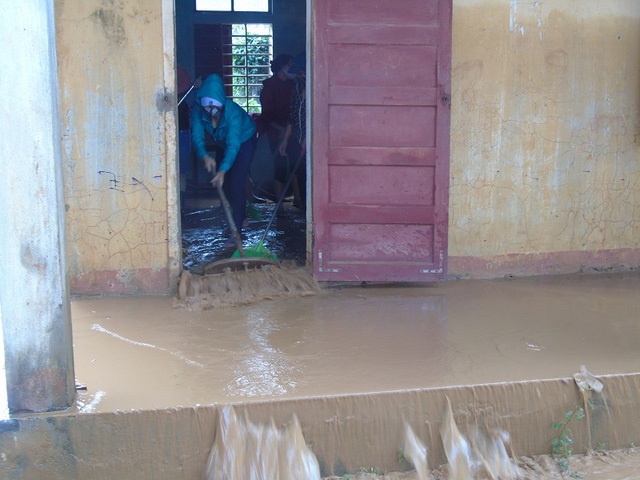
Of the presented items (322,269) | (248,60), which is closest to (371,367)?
(322,269)

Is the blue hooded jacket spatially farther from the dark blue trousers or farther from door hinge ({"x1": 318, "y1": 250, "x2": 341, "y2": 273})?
door hinge ({"x1": 318, "y1": 250, "x2": 341, "y2": 273})

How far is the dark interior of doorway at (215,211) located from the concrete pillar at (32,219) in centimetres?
264

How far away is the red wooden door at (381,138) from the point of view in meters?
5.46

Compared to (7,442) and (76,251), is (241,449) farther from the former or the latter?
(76,251)

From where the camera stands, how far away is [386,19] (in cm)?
546

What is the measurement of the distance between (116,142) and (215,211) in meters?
4.29

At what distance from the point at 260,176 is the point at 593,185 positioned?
6431 mm

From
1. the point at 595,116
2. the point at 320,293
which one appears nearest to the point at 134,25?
the point at 320,293

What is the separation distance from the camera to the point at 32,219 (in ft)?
→ 10.7

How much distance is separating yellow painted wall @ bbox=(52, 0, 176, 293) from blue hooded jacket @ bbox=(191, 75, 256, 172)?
0.89 m

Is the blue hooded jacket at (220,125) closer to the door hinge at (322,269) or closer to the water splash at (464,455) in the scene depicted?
the door hinge at (322,269)

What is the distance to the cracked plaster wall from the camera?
5.80 metres

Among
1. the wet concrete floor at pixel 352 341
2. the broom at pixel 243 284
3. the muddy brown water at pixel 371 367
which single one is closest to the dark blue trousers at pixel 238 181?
the broom at pixel 243 284

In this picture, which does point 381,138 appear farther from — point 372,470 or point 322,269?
point 372,470
